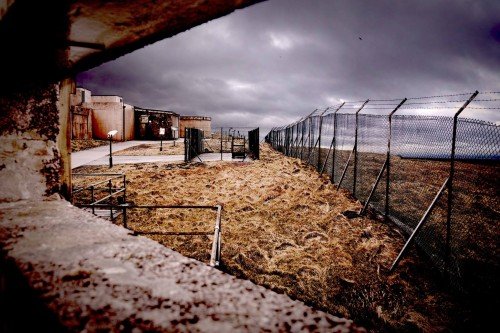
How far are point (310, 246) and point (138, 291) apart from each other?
18.3 ft

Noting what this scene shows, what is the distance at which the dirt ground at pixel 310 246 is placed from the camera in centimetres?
404

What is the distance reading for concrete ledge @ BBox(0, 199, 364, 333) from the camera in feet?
1.88

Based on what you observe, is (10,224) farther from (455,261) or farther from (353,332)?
(455,261)

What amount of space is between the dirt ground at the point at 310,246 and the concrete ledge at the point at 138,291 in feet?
12.9

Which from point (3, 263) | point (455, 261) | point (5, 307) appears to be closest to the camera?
point (5, 307)

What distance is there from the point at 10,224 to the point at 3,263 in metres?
0.47

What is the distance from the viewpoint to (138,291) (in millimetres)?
679

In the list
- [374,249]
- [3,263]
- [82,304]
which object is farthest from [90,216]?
[374,249]

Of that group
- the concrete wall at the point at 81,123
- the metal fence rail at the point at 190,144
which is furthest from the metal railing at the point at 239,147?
the concrete wall at the point at 81,123

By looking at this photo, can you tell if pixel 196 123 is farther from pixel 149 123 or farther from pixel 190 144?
pixel 190 144

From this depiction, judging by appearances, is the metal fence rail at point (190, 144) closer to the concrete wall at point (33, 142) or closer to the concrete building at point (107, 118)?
the concrete wall at point (33, 142)

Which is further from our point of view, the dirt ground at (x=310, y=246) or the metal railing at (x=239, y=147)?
the metal railing at (x=239, y=147)

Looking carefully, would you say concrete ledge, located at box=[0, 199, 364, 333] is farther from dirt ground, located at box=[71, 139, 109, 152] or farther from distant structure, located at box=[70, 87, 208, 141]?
dirt ground, located at box=[71, 139, 109, 152]

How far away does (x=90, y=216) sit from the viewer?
1284mm
